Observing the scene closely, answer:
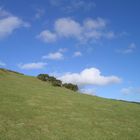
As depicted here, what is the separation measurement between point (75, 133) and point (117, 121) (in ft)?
25.4

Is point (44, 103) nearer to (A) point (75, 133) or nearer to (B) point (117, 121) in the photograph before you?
(B) point (117, 121)

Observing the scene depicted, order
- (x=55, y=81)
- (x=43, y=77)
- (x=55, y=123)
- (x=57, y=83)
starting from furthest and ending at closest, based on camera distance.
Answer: (x=43, y=77) < (x=55, y=81) < (x=57, y=83) < (x=55, y=123)

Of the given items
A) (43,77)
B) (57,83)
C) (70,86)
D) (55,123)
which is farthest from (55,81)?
(55,123)

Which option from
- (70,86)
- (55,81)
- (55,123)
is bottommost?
(55,123)

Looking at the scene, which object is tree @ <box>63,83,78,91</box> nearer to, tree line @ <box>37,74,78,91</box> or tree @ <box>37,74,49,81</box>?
tree line @ <box>37,74,78,91</box>

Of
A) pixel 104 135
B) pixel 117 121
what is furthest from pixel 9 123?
pixel 117 121

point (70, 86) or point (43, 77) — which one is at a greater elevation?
point (43, 77)

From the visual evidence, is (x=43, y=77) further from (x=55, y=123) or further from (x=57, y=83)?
(x=55, y=123)

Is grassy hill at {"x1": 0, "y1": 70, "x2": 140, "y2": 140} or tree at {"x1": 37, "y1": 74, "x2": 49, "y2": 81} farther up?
tree at {"x1": 37, "y1": 74, "x2": 49, "y2": 81}

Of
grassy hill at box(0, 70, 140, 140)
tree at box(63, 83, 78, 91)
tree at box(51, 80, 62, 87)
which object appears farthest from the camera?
tree at box(63, 83, 78, 91)

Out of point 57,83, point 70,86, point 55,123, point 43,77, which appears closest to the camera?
point 55,123

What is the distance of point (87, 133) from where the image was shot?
68.5ft

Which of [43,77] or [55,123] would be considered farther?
[43,77]

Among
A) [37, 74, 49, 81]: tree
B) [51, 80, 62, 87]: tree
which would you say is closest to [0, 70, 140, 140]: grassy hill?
[51, 80, 62, 87]: tree
